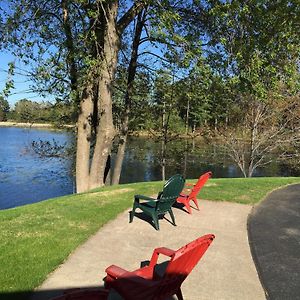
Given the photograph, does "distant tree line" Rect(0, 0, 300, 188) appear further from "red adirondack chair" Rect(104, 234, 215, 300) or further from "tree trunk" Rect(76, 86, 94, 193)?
"red adirondack chair" Rect(104, 234, 215, 300)

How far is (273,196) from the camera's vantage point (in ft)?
35.0

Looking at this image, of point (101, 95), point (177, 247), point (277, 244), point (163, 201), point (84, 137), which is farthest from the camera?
point (84, 137)

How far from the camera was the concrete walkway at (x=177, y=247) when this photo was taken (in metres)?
4.63

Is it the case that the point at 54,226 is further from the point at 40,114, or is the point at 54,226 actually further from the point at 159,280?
the point at 40,114

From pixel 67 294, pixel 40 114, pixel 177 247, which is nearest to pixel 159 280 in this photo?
pixel 67 294

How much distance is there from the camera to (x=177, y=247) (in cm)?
618

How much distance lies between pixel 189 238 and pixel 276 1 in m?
8.50

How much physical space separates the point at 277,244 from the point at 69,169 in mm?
21108

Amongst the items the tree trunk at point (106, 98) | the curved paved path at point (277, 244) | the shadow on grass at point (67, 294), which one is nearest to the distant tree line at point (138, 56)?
the tree trunk at point (106, 98)

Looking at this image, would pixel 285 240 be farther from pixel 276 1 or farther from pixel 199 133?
pixel 199 133

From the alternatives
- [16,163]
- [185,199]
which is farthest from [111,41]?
[16,163]

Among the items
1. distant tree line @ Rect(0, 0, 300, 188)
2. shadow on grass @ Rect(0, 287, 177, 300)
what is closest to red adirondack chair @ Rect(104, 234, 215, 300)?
shadow on grass @ Rect(0, 287, 177, 300)

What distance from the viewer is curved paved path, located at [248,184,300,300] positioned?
480 centimetres

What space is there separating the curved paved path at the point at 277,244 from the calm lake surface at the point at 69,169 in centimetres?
1222
